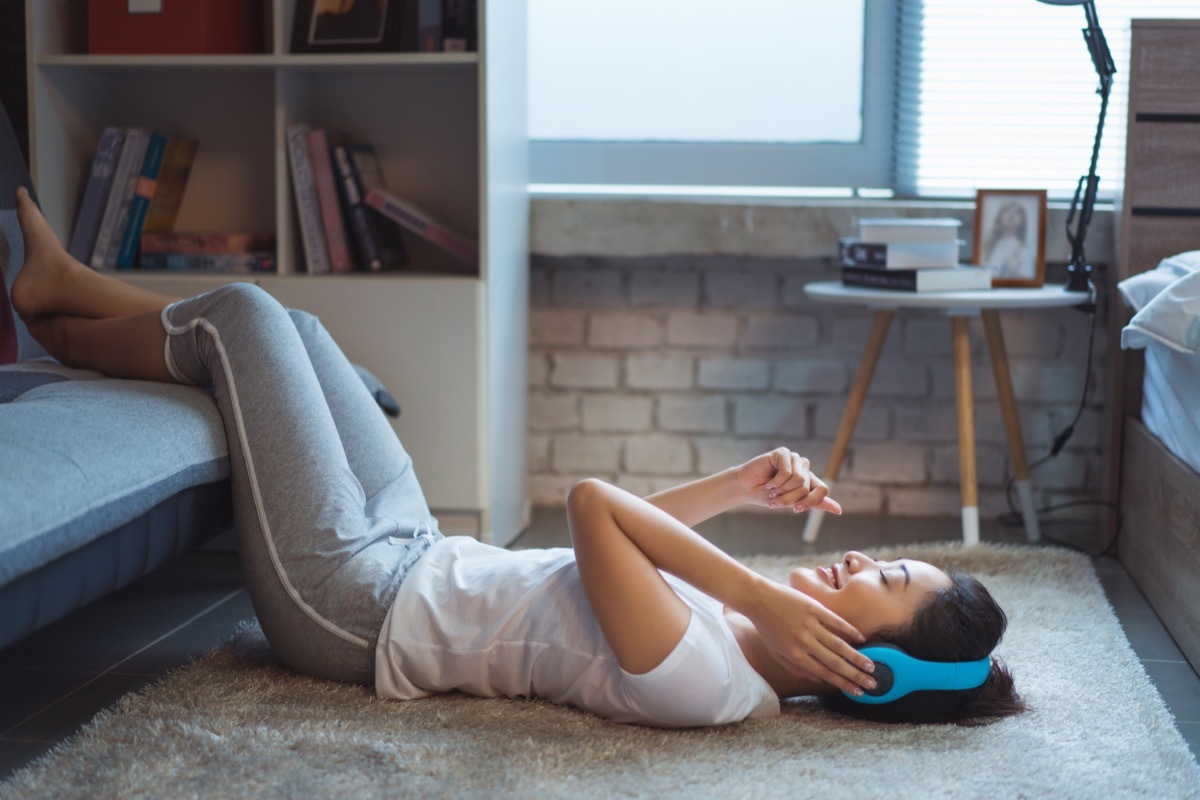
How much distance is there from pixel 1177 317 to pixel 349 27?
5.30 feet

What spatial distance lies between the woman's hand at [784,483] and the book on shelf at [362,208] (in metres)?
1.23

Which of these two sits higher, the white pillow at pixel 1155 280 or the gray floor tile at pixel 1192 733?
the white pillow at pixel 1155 280

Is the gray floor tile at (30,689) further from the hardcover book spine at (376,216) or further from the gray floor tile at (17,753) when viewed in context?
the hardcover book spine at (376,216)

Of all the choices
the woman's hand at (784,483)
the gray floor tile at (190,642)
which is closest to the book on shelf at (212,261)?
the gray floor tile at (190,642)

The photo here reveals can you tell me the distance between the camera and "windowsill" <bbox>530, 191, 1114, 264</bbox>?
276cm

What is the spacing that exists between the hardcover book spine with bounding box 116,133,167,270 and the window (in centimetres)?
85

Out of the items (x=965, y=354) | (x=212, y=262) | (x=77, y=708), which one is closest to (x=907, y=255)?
(x=965, y=354)

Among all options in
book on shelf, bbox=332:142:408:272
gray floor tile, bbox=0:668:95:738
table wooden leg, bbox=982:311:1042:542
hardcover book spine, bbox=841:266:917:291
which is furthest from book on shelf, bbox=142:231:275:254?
table wooden leg, bbox=982:311:1042:542

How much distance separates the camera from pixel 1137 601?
7.22ft

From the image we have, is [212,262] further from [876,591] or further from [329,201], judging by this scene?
[876,591]

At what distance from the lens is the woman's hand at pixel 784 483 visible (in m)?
1.57

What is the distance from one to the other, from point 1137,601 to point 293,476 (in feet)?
4.85

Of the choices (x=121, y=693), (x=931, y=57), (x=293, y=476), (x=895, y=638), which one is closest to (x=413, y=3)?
(x=931, y=57)

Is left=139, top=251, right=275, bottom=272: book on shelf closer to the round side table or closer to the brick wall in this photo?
the brick wall
